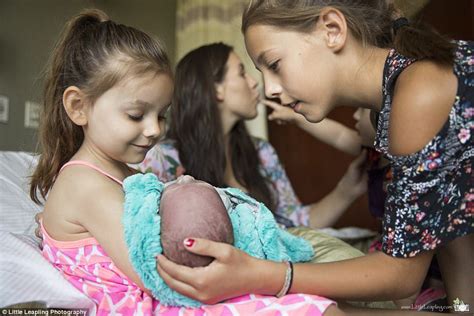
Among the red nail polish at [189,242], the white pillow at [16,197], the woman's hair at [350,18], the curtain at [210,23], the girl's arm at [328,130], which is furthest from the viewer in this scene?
the curtain at [210,23]

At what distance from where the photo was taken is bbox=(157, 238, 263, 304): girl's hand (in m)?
0.77

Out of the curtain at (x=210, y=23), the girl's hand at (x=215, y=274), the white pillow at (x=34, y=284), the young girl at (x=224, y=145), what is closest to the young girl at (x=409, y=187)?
the girl's hand at (x=215, y=274)

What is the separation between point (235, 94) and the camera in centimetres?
198


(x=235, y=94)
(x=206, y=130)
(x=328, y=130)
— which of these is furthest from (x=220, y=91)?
(x=328, y=130)

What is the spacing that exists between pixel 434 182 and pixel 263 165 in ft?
4.21

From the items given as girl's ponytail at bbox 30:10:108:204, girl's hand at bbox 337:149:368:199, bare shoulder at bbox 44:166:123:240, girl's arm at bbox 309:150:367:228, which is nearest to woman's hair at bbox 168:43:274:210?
girl's arm at bbox 309:150:367:228

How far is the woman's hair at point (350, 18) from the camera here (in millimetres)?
1036

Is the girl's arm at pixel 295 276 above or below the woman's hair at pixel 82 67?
below

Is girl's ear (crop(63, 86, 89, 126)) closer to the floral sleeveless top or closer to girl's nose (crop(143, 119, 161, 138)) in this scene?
girl's nose (crop(143, 119, 161, 138))

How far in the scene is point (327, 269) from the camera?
0.85 m

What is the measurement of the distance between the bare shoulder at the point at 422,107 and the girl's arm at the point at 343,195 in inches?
35.5

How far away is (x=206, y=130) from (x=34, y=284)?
1093mm

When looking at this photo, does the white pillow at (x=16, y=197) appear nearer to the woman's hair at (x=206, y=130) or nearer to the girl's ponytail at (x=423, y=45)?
the woman's hair at (x=206, y=130)

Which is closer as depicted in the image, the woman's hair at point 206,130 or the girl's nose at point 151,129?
the girl's nose at point 151,129
